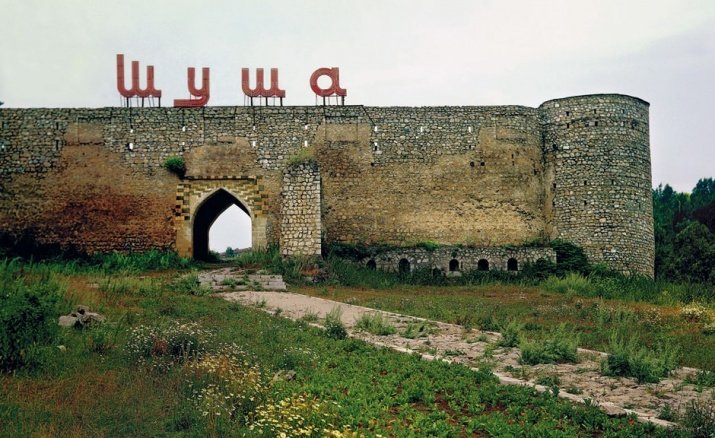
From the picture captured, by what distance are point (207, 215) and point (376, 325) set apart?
15.5 metres

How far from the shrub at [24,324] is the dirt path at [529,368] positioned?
5.03 meters

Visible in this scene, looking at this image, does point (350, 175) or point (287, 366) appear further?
point (350, 175)

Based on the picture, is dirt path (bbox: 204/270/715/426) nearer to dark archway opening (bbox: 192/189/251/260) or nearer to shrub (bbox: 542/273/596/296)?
shrub (bbox: 542/273/596/296)

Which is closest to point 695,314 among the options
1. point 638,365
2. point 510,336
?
point 510,336

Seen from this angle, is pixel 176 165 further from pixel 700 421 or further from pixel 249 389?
pixel 700 421

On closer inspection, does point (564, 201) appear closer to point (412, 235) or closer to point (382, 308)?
point (412, 235)

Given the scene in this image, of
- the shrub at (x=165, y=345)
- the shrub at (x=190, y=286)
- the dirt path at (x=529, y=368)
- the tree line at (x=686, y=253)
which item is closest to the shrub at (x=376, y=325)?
the dirt path at (x=529, y=368)

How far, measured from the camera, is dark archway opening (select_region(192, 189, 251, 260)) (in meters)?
27.0

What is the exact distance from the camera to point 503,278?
25.0 m

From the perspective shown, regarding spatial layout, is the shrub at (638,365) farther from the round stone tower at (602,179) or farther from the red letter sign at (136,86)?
the red letter sign at (136,86)

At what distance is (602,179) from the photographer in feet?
85.8

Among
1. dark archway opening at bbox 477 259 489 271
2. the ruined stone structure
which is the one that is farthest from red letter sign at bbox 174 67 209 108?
dark archway opening at bbox 477 259 489 271

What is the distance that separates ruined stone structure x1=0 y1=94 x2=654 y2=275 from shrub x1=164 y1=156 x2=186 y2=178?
0.18 meters

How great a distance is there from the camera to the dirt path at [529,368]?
10.0 metres
